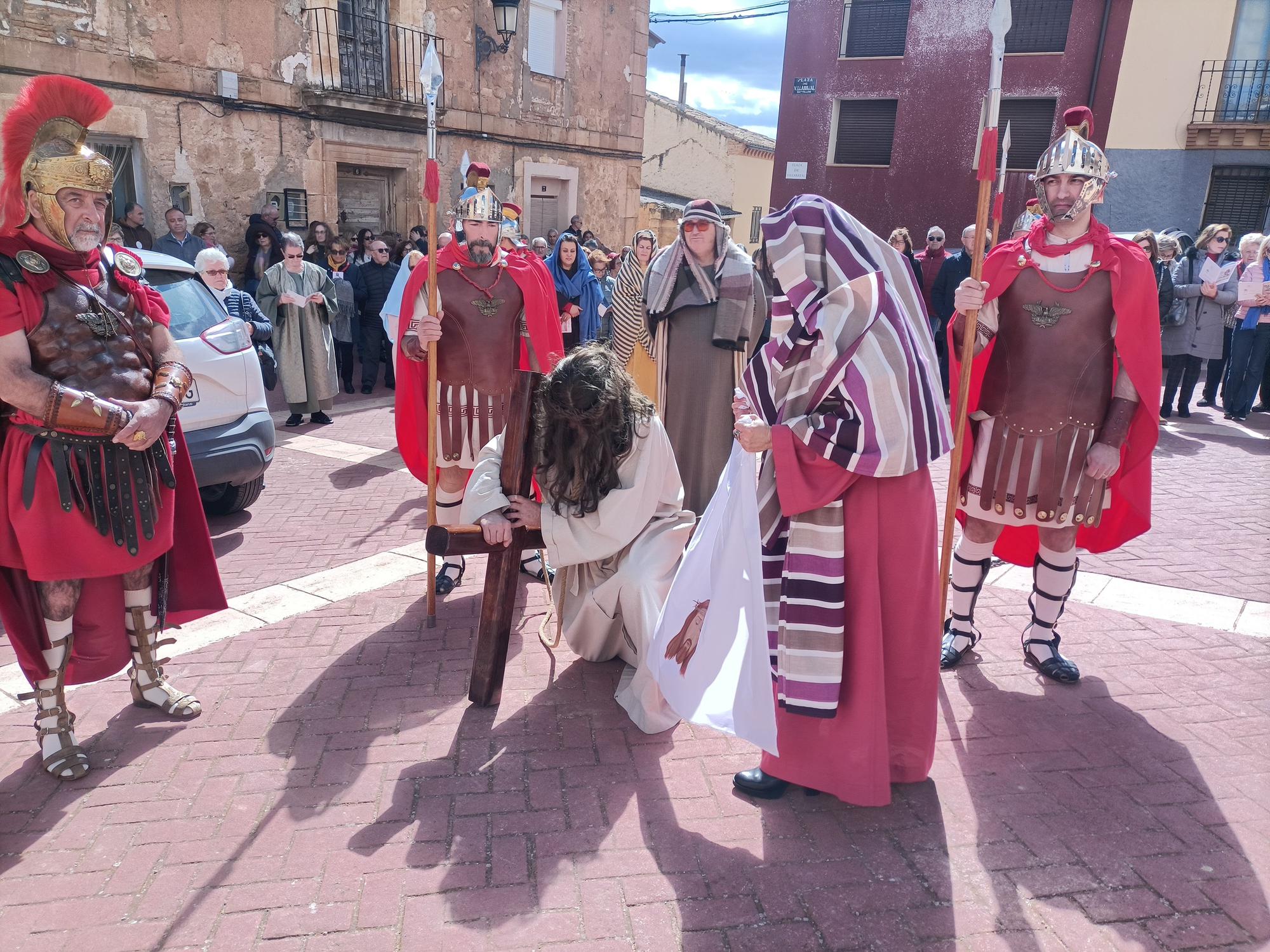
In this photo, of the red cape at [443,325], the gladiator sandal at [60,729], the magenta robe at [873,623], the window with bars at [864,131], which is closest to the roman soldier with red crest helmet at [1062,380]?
the magenta robe at [873,623]

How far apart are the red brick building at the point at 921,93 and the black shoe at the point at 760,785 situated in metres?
19.2

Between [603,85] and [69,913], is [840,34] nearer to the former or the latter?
[603,85]

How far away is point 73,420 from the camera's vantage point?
114 inches

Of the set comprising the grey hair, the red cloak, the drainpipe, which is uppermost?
the drainpipe

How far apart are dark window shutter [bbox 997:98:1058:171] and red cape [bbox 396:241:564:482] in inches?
713

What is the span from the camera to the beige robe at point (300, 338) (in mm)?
8703

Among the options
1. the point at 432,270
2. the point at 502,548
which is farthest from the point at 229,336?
the point at 502,548

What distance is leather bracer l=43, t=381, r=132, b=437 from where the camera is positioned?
9.34 ft

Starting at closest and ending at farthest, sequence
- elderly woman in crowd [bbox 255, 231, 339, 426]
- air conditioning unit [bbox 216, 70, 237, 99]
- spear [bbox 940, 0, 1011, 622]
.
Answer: spear [bbox 940, 0, 1011, 622] → elderly woman in crowd [bbox 255, 231, 339, 426] → air conditioning unit [bbox 216, 70, 237, 99]

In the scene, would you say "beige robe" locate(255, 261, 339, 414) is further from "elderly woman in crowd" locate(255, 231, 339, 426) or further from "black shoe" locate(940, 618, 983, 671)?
"black shoe" locate(940, 618, 983, 671)

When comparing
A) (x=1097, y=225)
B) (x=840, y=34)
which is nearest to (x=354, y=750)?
(x=1097, y=225)

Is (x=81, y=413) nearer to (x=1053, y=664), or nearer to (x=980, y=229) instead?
(x=980, y=229)

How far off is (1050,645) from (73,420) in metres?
4.06

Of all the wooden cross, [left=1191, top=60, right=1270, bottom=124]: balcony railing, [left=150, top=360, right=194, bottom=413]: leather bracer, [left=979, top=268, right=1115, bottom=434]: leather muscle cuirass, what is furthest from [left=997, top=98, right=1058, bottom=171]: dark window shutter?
[left=150, top=360, right=194, bottom=413]: leather bracer
